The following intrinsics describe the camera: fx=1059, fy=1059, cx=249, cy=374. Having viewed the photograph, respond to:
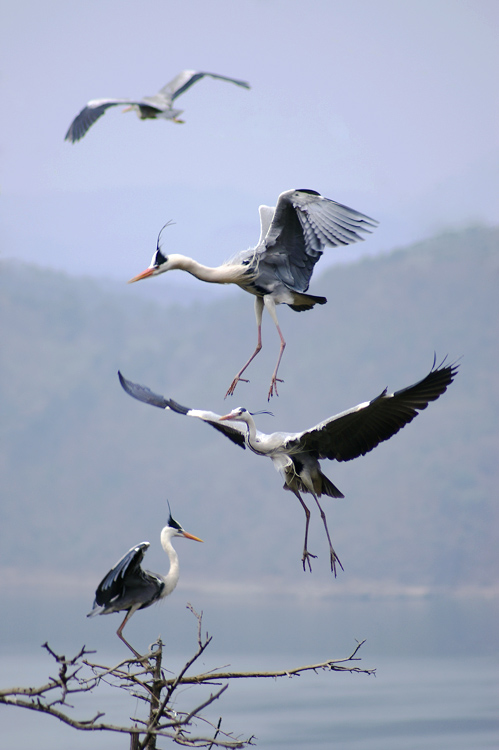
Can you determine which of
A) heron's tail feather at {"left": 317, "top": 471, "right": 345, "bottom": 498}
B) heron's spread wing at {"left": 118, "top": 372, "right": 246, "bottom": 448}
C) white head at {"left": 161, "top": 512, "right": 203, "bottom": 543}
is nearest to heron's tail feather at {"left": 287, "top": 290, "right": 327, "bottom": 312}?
heron's spread wing at {"left": 118, "top": 372, "right": 246, "bottom": 448}

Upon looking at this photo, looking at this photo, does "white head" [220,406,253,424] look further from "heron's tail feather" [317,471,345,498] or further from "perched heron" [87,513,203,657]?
"perched heron" [87,513,203,657]

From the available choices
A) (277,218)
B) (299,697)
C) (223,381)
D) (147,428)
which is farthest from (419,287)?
(277,218)

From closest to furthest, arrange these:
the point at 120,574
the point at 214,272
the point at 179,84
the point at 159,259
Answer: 1. the point at 179,84
2. the point at 159,259
3. the point at 120,574
4. the point at 214,272

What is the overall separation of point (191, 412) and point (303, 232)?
124 centimetres

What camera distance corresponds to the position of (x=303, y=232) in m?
5.76

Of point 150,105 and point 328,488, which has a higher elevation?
point 150,105

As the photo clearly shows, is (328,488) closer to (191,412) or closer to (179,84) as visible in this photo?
(191,412)

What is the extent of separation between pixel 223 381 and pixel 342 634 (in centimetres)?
1317

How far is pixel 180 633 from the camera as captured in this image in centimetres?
2872

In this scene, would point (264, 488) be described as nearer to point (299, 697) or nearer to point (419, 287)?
point (419, 287)

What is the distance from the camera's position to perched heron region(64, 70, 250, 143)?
4.93 metres

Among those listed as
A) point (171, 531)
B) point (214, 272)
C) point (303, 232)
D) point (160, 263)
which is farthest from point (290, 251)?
point (171, 531)

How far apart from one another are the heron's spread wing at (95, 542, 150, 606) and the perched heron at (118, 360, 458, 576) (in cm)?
85

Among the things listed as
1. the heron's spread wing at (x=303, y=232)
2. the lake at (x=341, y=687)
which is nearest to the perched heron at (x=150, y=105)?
the heron's spread wing at (x=303, y=232)
